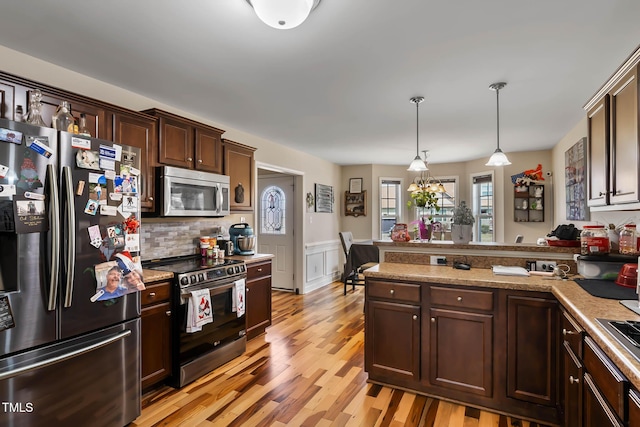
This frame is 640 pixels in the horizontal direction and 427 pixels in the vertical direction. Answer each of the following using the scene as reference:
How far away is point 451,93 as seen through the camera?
294 cm

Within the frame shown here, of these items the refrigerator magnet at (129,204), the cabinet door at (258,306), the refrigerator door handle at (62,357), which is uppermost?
the refrigerator magnet at (129,204)

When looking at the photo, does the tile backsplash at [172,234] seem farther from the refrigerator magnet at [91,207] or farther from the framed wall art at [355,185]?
the framed wall art at [355,185]

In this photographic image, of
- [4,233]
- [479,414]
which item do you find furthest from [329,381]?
[4,233]

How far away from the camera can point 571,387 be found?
168cm

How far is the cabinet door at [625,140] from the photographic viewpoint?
1.65 m

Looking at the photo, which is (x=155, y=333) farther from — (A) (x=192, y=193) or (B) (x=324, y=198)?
(B) (x=324, y=198)

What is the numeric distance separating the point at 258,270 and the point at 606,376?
2803 mm

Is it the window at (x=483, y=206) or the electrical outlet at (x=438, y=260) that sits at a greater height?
the window at (x=483, y=206)

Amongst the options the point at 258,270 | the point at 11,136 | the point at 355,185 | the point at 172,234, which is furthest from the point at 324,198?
the point at 11,136

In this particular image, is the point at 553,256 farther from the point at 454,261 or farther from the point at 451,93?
the point at 451,93

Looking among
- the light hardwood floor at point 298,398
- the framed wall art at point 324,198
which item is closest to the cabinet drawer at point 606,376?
the light hardwood floor at point 298,398

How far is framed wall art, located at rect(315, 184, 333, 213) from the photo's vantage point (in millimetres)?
5980

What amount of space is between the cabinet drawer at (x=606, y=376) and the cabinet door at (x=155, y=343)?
255 cm

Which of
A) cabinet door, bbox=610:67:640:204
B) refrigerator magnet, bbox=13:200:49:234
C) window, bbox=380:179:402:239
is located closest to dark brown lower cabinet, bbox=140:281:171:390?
refrigerator magnet, bbox=13:200:49:234
